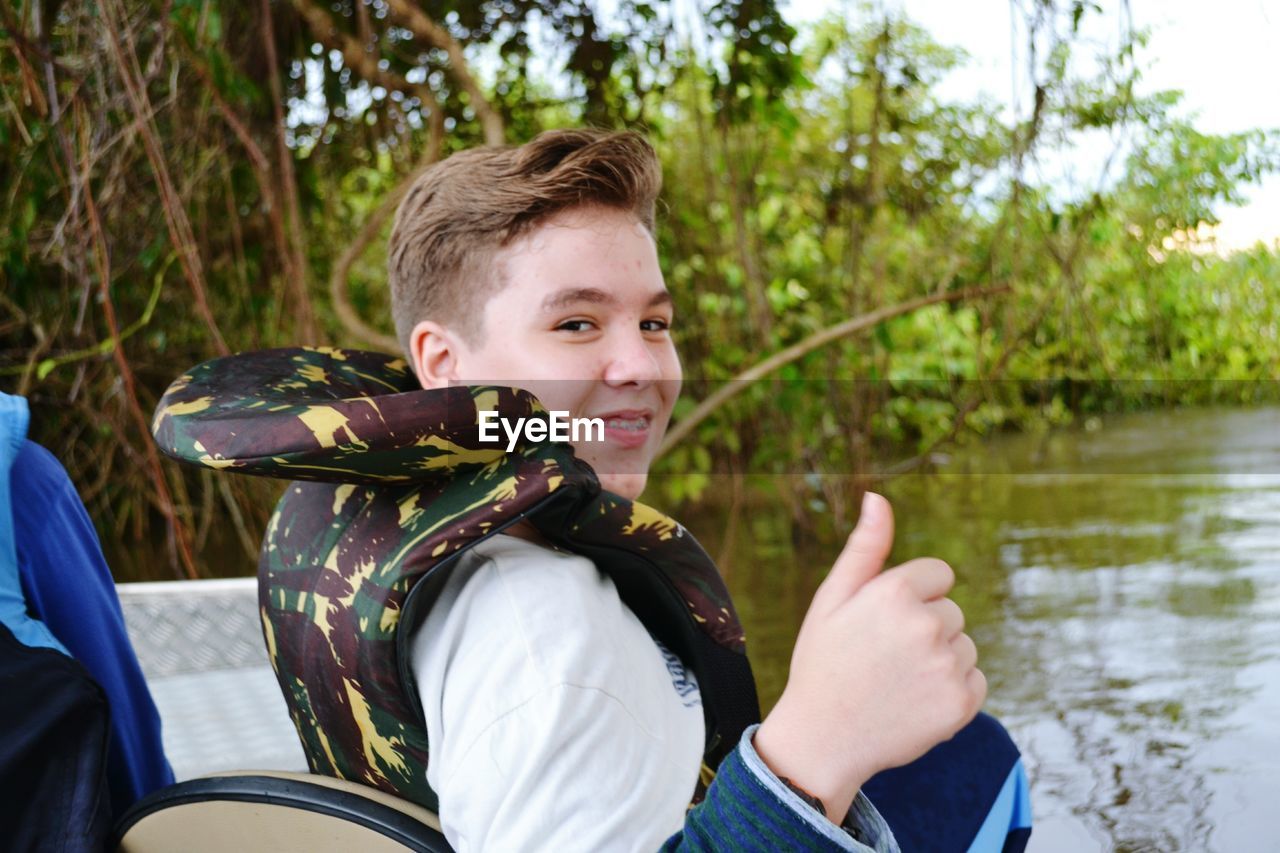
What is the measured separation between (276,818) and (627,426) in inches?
16.8

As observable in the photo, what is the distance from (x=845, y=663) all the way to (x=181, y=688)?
1279 millimetres

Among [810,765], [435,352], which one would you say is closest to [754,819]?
[810,765]

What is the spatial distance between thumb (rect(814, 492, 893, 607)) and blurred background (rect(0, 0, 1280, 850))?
1309 millimetres

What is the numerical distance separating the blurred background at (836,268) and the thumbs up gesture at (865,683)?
1273 mm

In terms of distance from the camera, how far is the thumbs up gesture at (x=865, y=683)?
667 mm

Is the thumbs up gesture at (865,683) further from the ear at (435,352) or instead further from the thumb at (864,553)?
the ear at (435,352)

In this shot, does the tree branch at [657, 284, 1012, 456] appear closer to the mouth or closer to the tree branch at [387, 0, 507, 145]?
the tree branch at [387, 0, 507, 145]

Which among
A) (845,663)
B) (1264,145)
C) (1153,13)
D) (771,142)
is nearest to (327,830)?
(845,663)

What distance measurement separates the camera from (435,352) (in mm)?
1062

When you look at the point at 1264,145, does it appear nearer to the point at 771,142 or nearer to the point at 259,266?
the point at 771,142

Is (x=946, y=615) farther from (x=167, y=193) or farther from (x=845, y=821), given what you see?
(x=167, y=193)

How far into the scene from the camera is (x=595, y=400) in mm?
992

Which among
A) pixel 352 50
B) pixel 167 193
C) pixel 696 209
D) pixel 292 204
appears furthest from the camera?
pixel 696 209

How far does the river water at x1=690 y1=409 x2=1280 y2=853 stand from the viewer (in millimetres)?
1904
